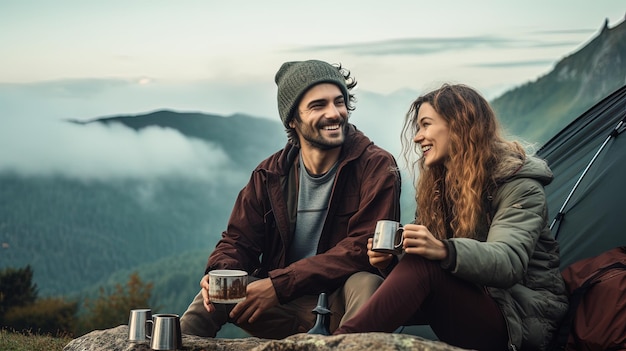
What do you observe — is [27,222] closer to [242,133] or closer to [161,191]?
[161,191]

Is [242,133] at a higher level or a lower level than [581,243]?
higher

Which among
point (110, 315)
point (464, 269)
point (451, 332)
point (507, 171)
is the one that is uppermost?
point (507, 171)

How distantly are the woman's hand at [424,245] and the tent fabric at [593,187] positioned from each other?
6.75 feet

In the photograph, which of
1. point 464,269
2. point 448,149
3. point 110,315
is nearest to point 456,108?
point 448,149

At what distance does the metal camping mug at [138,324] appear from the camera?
4.11 meters

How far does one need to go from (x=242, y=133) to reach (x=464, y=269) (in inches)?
1257

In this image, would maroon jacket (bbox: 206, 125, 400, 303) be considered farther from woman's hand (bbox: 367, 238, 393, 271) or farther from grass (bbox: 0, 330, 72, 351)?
grass (bbox: 0, 330, 72, 351)

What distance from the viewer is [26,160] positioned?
35.0 meters

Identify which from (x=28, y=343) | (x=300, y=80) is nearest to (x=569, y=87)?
(x=28, y=343)

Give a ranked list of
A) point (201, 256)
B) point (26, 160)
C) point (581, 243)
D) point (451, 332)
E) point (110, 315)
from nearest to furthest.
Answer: point (451, 332)
point (581, 243)
point (110, 315)
point (201, 256)
point (26, 160)

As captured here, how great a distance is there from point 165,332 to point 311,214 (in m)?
1.10

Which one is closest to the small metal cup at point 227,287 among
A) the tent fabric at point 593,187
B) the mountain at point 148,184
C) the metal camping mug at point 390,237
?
the metal camping mug at point 390,237

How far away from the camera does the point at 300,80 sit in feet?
15.9

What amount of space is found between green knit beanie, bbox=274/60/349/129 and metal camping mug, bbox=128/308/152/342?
1419mm
